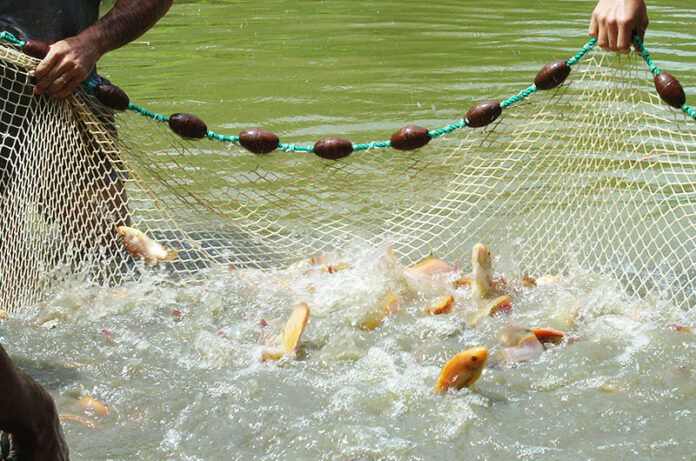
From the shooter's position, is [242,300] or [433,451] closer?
[433,451]

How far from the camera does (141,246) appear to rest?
Answer: 11.6 feet

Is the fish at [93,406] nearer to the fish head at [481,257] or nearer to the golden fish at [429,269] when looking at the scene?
the golden fish at [429,269]

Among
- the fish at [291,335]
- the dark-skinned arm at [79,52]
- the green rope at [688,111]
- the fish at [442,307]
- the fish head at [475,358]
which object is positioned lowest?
the fish at [442,307]

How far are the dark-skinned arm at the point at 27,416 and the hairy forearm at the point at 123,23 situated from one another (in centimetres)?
193

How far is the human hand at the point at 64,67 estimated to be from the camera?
3.06m

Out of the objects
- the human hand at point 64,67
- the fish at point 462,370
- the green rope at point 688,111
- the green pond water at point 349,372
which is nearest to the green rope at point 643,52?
the green rope at point 688,111

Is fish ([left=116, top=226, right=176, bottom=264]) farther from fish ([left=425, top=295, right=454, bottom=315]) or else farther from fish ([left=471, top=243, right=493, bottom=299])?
fish ([left=471, top=243, right=493, bottom=299])

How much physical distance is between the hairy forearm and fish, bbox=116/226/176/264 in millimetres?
764

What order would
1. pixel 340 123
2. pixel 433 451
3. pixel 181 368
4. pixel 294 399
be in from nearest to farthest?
pixel 433 451
pixel 294 399
pixel 181 368
pixel 340 123

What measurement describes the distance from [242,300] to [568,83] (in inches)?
62.1

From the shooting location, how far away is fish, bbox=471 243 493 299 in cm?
323

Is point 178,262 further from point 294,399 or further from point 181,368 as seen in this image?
point 294,399

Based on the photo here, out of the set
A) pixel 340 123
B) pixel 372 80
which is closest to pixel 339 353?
pixel 340 123

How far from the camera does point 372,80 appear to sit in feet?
22.9
